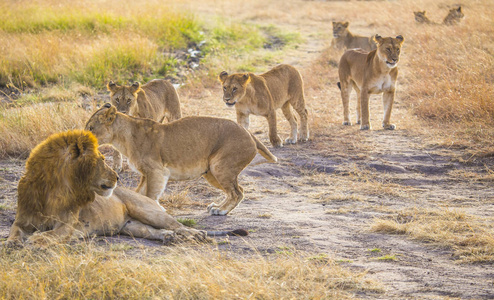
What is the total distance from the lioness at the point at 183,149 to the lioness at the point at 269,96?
2.67 metres

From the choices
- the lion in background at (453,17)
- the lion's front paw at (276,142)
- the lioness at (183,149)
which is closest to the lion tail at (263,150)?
the lioness at (183,149)

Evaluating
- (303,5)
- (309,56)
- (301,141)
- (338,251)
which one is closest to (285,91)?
(301,141)

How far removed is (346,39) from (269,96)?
8.46 meters

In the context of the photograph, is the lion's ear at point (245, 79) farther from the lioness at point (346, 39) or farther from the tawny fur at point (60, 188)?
the lioness at point (346, 39)

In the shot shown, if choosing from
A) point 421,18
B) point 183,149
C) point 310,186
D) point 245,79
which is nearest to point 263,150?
point 183,149

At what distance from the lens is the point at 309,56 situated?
17.8 metres

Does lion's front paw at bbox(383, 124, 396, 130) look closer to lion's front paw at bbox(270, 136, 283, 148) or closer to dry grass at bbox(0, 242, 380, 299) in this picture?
lion's front paw at bbox(270, 136, 283, 148)

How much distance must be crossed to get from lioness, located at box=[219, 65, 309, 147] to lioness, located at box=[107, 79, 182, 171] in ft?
2.52

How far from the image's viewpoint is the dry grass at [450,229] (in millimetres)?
4750

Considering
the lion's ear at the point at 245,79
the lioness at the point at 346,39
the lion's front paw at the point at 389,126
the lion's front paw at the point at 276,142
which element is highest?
the lion's ear at the point at 245,79

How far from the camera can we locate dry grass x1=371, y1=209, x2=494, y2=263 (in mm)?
4750

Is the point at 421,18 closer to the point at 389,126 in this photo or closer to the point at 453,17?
the point at 453,17

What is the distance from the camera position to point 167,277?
388 centimetres

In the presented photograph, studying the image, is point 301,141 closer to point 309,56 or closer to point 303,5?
point 309,56
